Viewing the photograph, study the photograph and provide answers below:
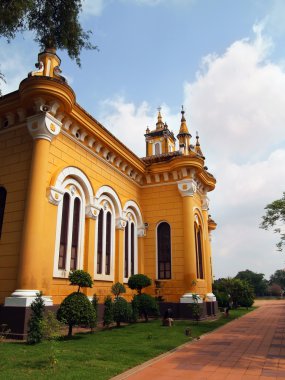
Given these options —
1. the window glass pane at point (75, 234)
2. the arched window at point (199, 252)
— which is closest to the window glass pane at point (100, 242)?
the window glass pane at point (75, 234)

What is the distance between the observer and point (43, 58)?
41.1 feet

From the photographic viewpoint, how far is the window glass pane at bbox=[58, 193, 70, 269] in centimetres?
1198

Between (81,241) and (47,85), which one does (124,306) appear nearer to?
(81,241)

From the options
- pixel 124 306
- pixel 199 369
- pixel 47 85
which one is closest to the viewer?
pixel 199 369

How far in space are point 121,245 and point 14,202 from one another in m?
5.92

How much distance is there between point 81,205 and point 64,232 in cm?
156

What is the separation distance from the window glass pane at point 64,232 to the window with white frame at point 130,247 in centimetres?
491

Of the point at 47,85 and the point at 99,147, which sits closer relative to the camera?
the point at 47,85

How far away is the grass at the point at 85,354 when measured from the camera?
593 cm

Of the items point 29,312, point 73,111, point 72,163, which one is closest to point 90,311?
point 29,312

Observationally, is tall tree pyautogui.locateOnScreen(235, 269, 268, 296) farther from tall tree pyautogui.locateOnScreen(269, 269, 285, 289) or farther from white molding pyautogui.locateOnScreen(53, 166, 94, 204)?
white molding pyautogui.locateOnScreen(53, 166, 94, 204)

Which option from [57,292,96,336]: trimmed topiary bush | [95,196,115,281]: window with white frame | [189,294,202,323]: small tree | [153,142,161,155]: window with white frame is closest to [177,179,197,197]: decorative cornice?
[95,196,115,281]: window with white frame

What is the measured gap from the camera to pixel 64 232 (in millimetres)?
12336

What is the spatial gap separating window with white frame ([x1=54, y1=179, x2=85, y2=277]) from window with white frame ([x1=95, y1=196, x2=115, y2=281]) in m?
1.38
